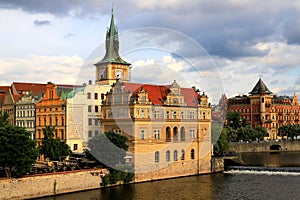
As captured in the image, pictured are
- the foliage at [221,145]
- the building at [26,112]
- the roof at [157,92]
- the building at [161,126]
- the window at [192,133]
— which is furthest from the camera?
the foliage at [221,145]

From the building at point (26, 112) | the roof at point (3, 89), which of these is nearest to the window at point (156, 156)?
the building at point (26, 112)

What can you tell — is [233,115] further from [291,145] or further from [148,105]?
[148,105]

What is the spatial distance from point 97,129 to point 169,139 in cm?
1303

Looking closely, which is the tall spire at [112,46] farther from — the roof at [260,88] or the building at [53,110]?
the roof at [260,88]

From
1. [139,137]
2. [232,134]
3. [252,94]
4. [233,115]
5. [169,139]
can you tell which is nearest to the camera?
[139,137]

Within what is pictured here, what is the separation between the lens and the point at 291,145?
413 ft

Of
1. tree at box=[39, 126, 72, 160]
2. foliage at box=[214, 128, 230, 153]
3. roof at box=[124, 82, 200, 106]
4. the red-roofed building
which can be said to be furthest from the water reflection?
tree at box=[39, 126, 72, 160]

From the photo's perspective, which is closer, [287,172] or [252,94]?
[287,172]

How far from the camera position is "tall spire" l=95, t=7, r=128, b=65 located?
8419 cm

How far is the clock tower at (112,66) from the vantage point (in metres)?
82.4

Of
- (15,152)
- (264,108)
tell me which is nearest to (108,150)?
(15,152)

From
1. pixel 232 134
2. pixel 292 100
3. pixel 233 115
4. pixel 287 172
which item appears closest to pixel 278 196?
pixel 287 172

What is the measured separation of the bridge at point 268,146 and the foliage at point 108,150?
204ft

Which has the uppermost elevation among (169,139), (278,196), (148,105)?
(148,105)
